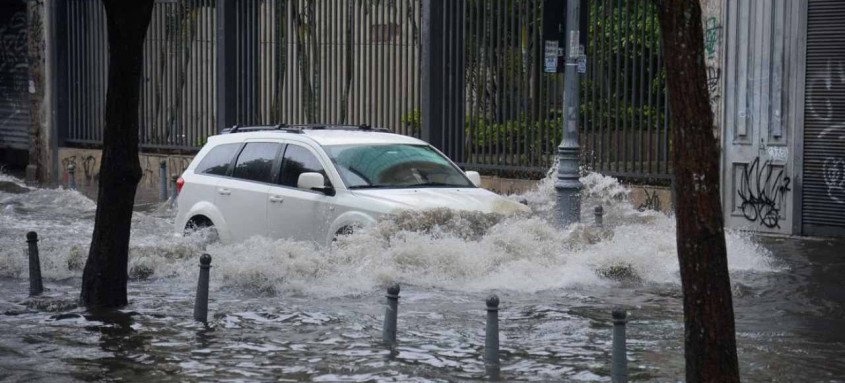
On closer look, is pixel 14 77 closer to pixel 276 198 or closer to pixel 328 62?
pixel 328 62

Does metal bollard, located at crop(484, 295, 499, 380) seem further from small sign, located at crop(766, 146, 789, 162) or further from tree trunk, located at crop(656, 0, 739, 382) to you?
small sign, located at crop(766, 146, 789, 162)

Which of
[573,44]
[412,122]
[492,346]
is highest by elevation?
[573,44]

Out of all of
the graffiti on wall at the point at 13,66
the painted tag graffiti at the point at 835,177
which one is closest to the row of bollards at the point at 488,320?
the painted tag graffiti at the point at 835,177

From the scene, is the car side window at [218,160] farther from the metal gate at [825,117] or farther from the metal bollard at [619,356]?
the metal gate at [825,117]

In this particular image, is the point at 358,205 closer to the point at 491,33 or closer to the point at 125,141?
the point at 125,141

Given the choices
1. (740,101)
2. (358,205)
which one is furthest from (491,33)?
(358,205)

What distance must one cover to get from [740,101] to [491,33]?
492 centimetres

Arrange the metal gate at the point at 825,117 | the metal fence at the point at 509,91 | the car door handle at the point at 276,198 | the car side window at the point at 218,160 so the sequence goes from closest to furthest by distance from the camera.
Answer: the car door handle at the point at 276,198 → the car side window at the point at 218,160 → the metal gate at the point at 825,117 → the metal fence at the point at 509,91

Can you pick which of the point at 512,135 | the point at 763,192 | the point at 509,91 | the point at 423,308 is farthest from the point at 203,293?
the point at 509,91

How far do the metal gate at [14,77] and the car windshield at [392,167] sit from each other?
18.4m

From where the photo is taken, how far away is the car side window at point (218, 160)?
581 inches

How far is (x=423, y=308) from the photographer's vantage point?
11.7 metres

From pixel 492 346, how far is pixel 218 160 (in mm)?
6604

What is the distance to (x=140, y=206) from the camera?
23500 millimetres
